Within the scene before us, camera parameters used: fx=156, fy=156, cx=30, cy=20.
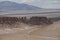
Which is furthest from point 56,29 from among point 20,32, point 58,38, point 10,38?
point 10,38

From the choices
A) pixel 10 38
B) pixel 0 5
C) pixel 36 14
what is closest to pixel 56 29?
pixel 36 14

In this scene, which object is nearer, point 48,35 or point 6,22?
point 48,35

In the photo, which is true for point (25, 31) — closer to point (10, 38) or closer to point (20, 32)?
point (20, 32)

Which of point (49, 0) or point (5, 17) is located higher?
point (49, 0)

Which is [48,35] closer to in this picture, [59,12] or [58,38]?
[58,38]

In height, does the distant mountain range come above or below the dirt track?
above

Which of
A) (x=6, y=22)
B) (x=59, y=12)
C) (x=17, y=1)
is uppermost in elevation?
(x=17, y=1)

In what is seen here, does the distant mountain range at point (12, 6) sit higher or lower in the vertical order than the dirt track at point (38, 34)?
higher

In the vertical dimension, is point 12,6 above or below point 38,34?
above
